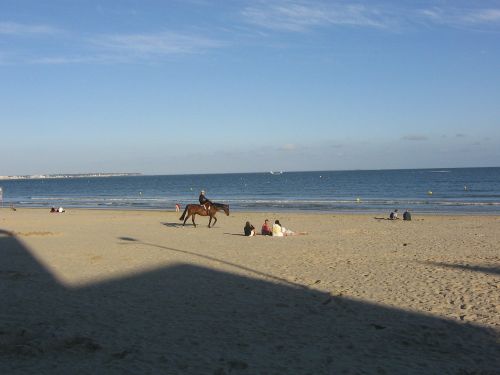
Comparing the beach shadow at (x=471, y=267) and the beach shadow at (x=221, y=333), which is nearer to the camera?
the beach shadow at (x=221, y=333)

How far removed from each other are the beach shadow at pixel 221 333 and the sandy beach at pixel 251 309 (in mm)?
25

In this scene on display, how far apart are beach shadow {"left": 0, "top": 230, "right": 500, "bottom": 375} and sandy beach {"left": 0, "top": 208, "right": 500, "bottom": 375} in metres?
0.02

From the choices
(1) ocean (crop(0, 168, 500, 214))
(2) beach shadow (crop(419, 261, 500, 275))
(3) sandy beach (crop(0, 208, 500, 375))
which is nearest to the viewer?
(3) sandy beach (crop(0, 208, 500, 375))

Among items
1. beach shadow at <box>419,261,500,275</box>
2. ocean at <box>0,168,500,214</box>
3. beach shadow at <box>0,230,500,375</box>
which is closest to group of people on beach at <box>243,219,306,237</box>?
beach shadow at <box>419,261,500,275</box>

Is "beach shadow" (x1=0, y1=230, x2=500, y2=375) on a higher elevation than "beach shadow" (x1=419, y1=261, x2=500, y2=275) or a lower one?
lower

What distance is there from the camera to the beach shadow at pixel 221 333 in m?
5.91

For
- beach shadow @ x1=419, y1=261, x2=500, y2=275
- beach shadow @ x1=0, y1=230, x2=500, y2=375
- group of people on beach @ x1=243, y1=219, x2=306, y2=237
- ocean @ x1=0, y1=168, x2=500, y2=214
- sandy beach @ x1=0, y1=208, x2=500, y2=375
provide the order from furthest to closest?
ocean @ x1=0, y1=168, x2=500, y2=214 < group of people on beach @ x1=243, y1=219, x2=306, y2=237 < beach shadow @ x1=419, y1=261, x2=500, y2=275 < sandy beach @ x1=0, y1=208, x2=500, y2=375 < beach shadow @ x1=0, y1=230, x2=500, y2=375

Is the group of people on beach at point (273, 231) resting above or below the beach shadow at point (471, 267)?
above

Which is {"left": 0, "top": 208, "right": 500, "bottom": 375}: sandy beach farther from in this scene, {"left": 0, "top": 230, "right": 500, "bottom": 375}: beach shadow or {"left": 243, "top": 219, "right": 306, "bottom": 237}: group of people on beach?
{"left": 243, "top": 219, "right": 306, "bottom": 237}: group of people on beach

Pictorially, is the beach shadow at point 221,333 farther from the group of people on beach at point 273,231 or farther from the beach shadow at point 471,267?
the group of people on beach at point 273,231

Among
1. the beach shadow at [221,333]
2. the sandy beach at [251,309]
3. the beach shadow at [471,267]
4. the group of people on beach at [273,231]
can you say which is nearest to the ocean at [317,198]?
the group of people on beach at [273,231]

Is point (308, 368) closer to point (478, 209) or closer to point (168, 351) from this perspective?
point (168, 351)

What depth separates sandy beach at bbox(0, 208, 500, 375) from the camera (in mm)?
6066

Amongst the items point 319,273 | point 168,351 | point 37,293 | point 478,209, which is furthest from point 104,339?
point 478,209
